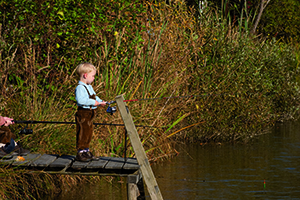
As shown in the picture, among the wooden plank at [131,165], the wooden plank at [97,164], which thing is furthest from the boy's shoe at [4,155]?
the wooden plank at [131,165]

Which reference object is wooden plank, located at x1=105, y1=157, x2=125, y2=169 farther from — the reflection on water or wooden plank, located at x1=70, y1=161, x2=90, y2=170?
the reflection on water

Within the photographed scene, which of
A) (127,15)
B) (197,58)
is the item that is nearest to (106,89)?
(127,15)

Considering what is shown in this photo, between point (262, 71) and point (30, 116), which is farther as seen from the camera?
point (262, 71)

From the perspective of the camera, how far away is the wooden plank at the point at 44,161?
7.11 meters

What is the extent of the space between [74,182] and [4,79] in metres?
2.50

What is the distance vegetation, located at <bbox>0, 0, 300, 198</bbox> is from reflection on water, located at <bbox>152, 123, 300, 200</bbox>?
52cm

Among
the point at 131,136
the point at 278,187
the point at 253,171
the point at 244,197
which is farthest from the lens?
the point at 253,171

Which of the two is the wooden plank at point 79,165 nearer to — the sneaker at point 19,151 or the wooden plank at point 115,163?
the wooden plank at point 115,163

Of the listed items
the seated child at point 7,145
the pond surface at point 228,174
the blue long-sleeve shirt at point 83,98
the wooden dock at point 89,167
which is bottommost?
the pond surface at point 228,174

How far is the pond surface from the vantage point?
9656 millimetres

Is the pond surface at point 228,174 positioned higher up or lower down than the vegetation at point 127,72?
lower down

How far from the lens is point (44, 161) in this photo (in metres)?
7.24

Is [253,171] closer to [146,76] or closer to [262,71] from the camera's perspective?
[146,76]

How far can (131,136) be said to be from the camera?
23.0 ft
